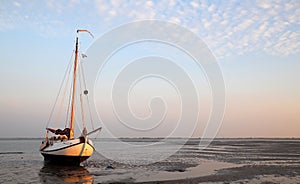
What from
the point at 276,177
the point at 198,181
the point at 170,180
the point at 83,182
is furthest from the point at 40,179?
the point at 276,177

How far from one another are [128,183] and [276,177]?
39.3ft

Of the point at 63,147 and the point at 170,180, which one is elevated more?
the point at 63,147

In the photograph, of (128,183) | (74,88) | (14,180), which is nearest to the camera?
(128,183)

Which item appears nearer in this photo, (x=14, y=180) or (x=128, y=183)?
(x=128, y=183)

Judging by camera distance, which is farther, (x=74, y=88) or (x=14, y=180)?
(x=74, y=88)

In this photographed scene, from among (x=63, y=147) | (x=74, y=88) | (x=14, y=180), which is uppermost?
(x=74, y=88)

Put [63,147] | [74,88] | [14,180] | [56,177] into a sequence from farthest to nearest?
1. [74,88]
2. [63,147]
3. [56,177]
4. [14,180]

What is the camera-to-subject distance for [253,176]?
2328 cm

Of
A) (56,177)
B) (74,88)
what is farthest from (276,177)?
(74,88)

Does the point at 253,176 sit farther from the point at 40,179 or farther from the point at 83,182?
the point at 40,179

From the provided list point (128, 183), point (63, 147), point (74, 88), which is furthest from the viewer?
point (74, 88)

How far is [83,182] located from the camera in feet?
69.1

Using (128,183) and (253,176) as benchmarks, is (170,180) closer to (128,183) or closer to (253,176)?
A: (128,183)

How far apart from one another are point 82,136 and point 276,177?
1958 centimetres
